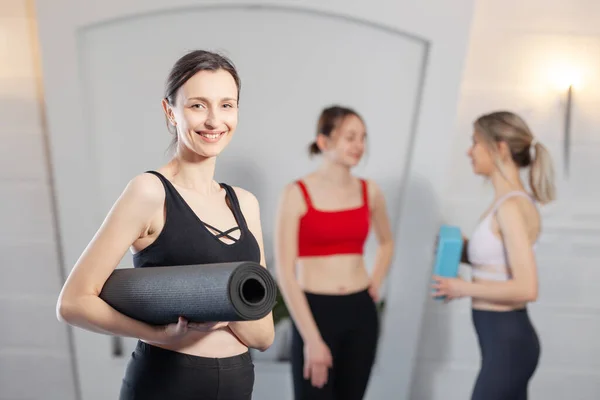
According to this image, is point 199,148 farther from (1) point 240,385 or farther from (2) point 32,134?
(2) point 32,134

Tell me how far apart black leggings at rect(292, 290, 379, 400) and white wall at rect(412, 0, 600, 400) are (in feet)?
1.05

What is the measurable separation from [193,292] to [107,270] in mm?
176

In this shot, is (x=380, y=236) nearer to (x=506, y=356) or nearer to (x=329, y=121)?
(x=329, y=121)

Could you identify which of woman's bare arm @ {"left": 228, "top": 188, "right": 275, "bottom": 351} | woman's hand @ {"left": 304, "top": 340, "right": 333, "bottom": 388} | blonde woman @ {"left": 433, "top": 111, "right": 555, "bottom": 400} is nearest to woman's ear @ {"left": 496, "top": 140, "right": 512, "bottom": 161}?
blonde woman @ {"left": 433, "top": 111, "right": 555, "bottom": 400}

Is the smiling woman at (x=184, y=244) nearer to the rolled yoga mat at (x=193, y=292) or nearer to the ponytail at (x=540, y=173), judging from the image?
the rolled yoga mat at (x=193, y=292)

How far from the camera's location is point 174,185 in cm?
108

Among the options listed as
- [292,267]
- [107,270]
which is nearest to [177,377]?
[107,270]

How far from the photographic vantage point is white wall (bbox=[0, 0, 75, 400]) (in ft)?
6.94

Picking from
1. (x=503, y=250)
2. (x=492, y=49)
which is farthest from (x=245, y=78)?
(x=503, y=250)

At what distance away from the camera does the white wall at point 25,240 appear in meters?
2.12

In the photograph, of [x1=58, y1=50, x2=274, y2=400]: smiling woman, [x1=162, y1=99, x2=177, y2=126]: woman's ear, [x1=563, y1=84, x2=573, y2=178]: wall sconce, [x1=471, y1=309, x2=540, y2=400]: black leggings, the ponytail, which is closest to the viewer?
[x1=58, y1=50, x2=274, y2=400]: smiling woman

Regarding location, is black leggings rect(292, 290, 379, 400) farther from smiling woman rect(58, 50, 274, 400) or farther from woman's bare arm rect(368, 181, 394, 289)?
smiling woman rect(58, 50, 274, 400)

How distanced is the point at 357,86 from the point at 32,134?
1151mm

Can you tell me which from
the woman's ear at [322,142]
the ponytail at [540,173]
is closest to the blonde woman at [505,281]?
the ponytail at [540,173]
